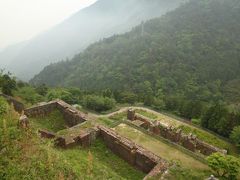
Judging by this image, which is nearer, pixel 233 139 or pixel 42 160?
pixel 42 160

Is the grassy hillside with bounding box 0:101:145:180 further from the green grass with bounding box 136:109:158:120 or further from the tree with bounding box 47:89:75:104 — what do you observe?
the green grass with bounding box 136:109:158:120

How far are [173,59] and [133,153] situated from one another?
286 feet

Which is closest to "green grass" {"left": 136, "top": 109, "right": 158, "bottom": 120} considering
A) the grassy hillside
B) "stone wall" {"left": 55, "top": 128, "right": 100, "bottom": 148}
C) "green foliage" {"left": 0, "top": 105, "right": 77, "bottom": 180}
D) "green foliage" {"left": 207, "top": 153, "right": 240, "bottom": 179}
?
"green foliage" {"left": 207, "top": 153, "right": 240, "bottom": 179}

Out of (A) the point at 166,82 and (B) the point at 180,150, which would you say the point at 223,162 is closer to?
(B) the point at 180,150

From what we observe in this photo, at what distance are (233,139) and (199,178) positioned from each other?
26.7 m

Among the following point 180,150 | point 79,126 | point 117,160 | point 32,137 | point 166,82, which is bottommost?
point 166,82

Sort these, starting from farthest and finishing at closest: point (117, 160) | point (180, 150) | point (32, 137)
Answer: point (180, 150) → point (117, 160) → point (32, 137)

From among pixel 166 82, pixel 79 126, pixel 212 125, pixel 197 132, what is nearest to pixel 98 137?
pixel 79 126

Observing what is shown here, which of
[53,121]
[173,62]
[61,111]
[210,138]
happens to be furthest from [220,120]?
[173,62]

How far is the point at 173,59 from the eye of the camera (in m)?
99.8

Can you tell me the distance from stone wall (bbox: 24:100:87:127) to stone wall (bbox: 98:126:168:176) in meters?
2.79

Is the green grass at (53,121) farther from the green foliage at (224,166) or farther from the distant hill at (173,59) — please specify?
the distant hill at (173,59)

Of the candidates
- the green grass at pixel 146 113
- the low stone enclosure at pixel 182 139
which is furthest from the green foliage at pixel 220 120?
the low stone enclosure at pixel 182 139

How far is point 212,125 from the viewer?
139 ft
